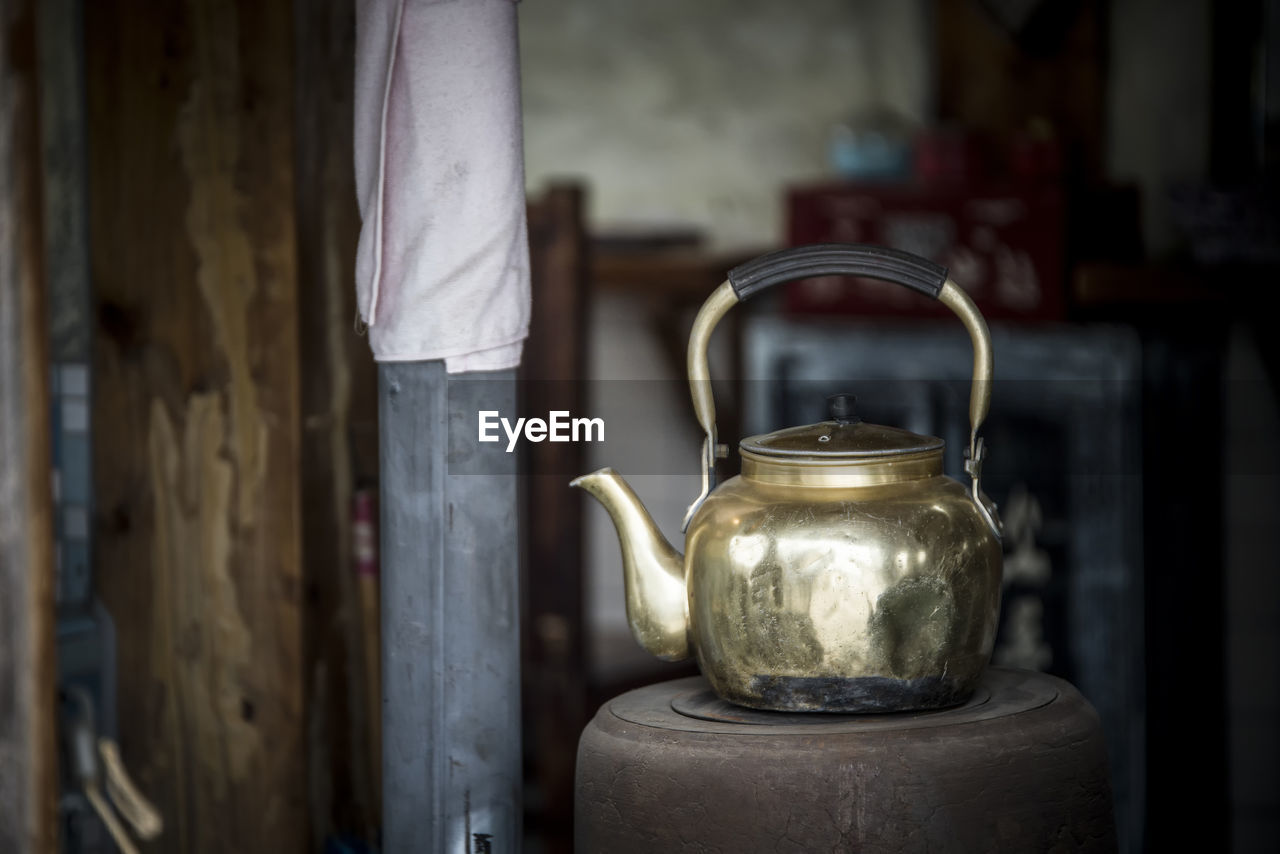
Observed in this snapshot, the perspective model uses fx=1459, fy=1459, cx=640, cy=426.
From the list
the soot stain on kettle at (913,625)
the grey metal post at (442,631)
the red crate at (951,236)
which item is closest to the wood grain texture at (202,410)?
the grey metal post at (442,631)

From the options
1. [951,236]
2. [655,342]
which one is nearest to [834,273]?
[951,236]

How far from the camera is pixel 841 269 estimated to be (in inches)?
66.7

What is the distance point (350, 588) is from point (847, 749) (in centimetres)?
106

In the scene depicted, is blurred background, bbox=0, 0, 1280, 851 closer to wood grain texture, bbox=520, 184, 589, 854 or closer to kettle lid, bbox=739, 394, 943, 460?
wood grain texture, bbox=520, 184, 589, 854

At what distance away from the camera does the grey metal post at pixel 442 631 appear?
1.79 m

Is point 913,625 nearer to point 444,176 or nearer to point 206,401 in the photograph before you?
point 444,176

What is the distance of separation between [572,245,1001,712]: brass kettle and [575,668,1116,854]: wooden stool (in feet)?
0.18

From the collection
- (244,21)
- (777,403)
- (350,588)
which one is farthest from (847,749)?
(777,403)

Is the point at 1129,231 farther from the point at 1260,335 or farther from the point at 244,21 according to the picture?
the point at 244,21

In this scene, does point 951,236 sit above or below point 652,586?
above

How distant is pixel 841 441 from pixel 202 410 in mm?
1040

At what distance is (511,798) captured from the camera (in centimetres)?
181

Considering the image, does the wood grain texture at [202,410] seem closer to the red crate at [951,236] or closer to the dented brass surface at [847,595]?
the dented brass surface at [847,595]

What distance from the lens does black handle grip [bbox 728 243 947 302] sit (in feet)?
5.56
